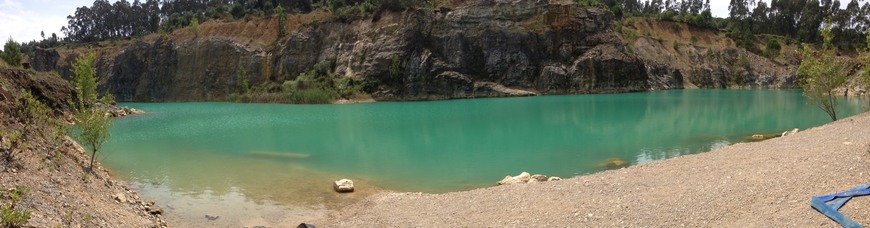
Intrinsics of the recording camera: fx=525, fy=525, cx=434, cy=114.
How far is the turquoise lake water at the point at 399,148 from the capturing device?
16.8 metres

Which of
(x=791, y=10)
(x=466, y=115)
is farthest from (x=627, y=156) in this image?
(x=791, y=10)

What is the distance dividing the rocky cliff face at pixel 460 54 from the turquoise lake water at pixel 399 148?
33142 millimetres

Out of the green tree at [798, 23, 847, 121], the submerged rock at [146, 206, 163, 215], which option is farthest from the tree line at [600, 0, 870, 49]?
the submerged rock at [146, 206, 163, 215]

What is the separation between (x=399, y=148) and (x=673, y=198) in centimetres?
1575

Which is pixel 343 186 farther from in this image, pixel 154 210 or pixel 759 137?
pixel 759 137

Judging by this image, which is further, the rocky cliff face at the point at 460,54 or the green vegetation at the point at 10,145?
the rocky cliff face at the point at 460,54

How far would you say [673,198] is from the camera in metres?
9.73

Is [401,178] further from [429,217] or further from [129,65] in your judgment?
[129,65]

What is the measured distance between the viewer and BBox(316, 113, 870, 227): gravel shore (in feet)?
27.5

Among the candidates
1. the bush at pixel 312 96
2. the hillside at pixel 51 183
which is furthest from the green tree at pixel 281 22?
the hillside at pixel 51 183

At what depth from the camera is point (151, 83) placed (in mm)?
88812

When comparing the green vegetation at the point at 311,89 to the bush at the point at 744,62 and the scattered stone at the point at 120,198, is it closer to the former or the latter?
the scattered stone at the point at 120,198

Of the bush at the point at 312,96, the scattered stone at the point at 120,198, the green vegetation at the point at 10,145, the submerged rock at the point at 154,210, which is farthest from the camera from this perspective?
the bush at the point at 312,96

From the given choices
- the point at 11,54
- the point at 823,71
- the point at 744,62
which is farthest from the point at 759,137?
the point at 744,62
